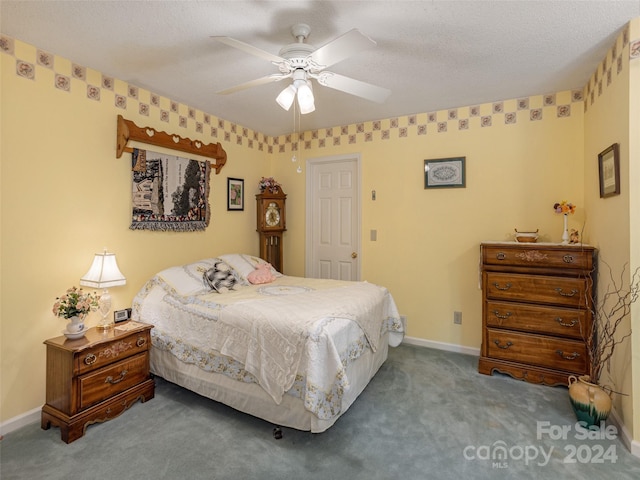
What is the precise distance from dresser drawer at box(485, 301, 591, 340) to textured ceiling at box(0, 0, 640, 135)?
1954 mm

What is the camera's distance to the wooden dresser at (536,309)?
2.61 metres

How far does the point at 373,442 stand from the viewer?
2.02m

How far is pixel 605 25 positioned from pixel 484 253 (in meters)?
1.76

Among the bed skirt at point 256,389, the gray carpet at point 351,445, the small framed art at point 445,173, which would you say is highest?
the small framed art at point 445,173

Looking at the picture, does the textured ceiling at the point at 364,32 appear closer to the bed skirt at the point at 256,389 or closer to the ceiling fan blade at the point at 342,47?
the ceiling fan blade at the point at 342,47

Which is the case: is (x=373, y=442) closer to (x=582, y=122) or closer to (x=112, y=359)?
(x=112, y=359)

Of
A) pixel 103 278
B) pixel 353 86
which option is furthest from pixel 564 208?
pixel 103 278

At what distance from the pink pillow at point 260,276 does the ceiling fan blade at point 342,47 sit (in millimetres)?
2114

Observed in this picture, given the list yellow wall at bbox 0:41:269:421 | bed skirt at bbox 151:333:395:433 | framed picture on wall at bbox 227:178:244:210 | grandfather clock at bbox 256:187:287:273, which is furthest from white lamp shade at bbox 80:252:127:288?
grandfather clock at bbox 256:187:287:273

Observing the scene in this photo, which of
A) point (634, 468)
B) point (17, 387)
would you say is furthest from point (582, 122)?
point (17, 387)

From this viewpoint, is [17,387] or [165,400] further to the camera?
[165,400]

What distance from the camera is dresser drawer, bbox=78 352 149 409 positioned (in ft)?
6.96

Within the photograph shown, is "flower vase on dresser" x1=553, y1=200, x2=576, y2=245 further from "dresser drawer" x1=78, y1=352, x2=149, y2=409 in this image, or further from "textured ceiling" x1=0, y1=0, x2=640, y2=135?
"dresser drawer" x1=78, y1=352, x2=149, y2=409

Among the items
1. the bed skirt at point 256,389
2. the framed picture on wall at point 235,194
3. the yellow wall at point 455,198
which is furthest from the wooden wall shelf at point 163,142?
the bed skirt at point 256,389
